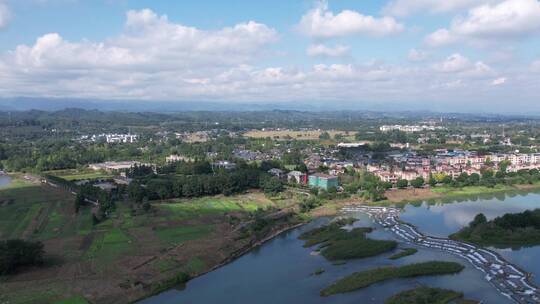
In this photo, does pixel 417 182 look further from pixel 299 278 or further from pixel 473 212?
pixel 299 278

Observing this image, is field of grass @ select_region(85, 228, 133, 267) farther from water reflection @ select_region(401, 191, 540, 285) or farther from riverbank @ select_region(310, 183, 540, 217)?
water reflection @ select_region(401, 191, 540, 285)

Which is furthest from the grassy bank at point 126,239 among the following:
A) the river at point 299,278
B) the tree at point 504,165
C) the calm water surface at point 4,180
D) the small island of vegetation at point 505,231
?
the tree at point 504,165

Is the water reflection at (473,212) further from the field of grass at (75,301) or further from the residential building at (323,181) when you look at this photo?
the field of grass at (75,301)

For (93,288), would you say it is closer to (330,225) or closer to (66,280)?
(66,280)

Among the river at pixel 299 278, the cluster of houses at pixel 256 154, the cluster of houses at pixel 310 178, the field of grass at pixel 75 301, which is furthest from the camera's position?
the cluster of houses at pixel 256 154

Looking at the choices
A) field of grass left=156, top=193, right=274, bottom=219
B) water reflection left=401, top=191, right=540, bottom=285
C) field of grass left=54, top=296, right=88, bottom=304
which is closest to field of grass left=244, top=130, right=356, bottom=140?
field of grass left=156, top=193, right=274, bottom=219

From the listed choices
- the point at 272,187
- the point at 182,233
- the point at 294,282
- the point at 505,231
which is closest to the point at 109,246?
the point at 182,233

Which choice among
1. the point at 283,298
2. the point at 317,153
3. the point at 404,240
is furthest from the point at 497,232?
the point at 317,153
